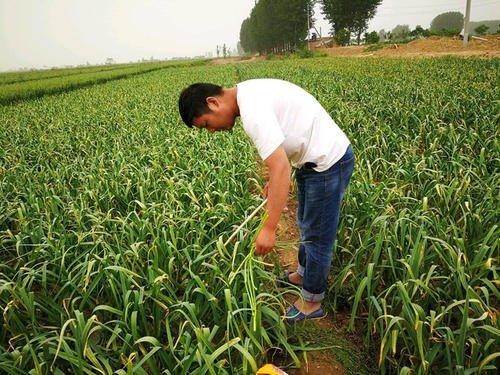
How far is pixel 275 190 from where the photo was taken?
1.68 metres

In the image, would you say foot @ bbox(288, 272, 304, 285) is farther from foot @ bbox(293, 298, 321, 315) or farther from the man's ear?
the man's ear

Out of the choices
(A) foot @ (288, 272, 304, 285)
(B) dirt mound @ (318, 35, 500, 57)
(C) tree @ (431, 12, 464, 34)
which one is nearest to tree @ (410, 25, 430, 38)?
(B) dirt mound @ (318, 35, 500, 57)

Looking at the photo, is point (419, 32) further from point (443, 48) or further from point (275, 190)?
point (275, 190)

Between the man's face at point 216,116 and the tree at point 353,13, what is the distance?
57.0m

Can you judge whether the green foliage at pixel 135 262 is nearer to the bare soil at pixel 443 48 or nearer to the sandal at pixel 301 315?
the sandal at pixel 301 315

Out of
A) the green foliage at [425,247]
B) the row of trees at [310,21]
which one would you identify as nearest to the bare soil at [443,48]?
the row of trees at [310,21]

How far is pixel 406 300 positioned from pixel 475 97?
650 cm

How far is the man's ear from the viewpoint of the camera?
184 cm

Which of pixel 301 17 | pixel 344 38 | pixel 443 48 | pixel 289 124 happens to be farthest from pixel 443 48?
pixel 301 17

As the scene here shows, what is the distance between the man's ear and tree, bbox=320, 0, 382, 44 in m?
57.1

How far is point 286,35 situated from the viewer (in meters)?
59.2

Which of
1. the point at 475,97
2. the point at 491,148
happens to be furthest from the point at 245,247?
the point at 475,97

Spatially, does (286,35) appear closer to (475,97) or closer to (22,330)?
(475,97)

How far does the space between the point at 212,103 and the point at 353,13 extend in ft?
193
